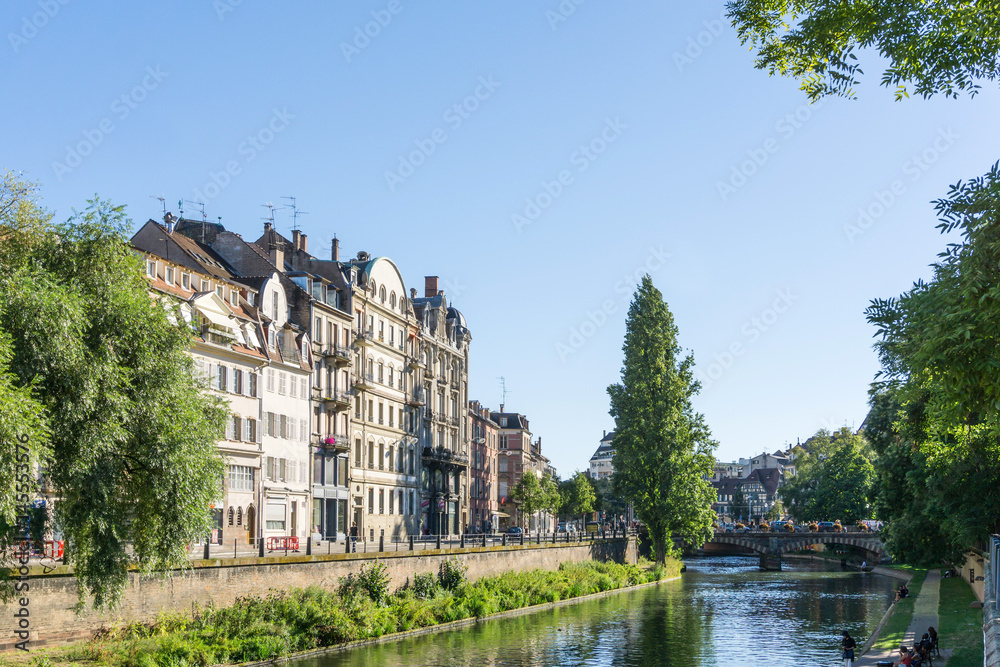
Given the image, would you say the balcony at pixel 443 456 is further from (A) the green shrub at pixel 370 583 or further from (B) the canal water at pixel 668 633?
(A) the green shrub at pixel 370 583

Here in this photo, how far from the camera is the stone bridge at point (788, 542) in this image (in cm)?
9825

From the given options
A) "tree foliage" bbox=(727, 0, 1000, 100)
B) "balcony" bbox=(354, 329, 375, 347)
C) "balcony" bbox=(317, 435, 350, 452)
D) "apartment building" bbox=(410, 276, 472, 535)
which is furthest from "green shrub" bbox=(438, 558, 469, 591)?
"tree foliage" bbox=(727, 0, 1000, 100)

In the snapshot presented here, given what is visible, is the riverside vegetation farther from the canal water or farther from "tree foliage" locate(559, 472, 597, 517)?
"tree foliage" locate(559, 472, 597, 517)

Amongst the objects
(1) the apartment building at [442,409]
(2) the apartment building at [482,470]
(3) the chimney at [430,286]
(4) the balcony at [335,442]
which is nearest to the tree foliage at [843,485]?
(2) the apartment building at [482,470]

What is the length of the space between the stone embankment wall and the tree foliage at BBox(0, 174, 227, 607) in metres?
3.65

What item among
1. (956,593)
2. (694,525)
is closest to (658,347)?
(694,525)

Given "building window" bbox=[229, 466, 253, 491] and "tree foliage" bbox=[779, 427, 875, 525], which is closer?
"building window" bbox=[229, 466, 253, 491]

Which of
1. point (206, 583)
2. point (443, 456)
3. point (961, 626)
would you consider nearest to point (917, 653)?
point (961, 626)

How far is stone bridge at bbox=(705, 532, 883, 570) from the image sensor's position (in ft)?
322

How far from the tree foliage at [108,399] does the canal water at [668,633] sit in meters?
10.9

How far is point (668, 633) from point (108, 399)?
3051cm

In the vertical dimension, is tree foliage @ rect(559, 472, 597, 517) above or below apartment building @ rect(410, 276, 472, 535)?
below

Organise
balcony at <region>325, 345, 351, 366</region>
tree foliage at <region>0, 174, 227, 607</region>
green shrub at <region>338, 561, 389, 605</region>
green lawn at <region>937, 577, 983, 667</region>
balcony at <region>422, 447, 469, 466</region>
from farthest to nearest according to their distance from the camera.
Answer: balcony at <region>422, 447, 469, 466</region> < balcony at <region>325, 345, 351, 366</region> < green shrub at <region>338, 561, 389, 605</region> < green lawn at <region>937, 577, 983, 667</region> < tree foliage at <region>0, 174, 227, 607</region>

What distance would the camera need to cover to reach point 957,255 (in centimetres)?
1436
